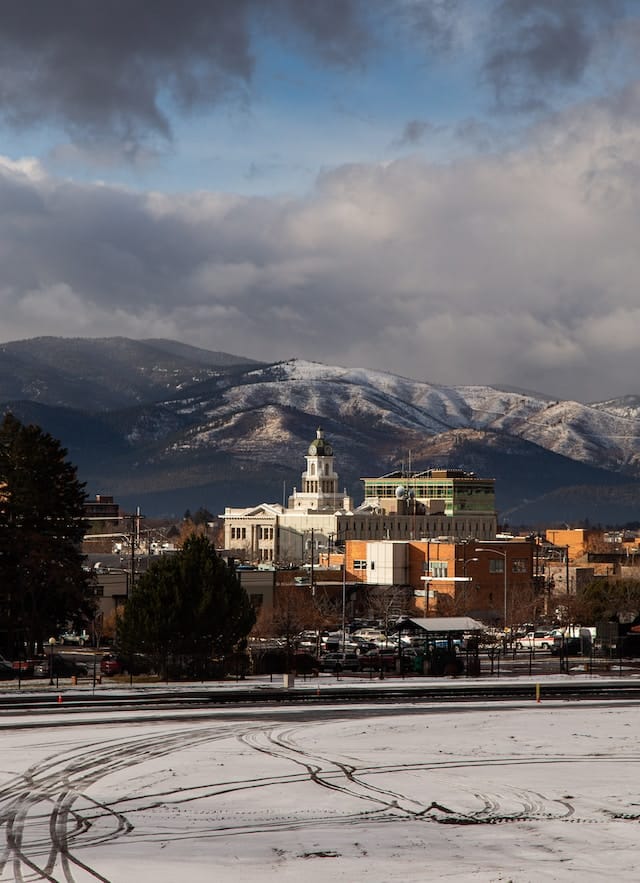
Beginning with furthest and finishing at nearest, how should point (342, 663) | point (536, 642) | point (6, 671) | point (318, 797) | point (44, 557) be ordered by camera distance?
point (536, 642) → point (44, 557) → point (342, 663) → point (6, 671) → point (318, 797)

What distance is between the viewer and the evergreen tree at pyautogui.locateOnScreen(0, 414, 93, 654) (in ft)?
316

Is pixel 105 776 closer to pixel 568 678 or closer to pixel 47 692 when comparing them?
pixel 47 692

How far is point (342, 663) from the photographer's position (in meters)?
93.3

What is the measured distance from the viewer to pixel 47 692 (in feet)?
236

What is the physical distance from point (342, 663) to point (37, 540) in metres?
21.4

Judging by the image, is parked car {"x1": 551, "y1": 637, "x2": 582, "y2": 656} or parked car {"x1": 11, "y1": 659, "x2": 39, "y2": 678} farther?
parked car {"x1": 551, "y1": 637, "x2": 582, "y2": 656}

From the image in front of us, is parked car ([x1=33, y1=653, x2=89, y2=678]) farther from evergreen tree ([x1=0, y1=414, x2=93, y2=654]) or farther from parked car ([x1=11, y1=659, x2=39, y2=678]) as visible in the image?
evergreen tree ([x1=0, y1=414, x2=93, y2=654])

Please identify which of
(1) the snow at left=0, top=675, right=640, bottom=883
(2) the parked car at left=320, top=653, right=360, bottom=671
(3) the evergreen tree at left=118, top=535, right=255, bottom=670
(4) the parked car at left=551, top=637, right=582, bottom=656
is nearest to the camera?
(1) the snow at left=0, top=675, right=640, bottom=883

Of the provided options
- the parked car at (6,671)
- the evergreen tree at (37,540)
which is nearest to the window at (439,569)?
the evergreen tree at (37,540)

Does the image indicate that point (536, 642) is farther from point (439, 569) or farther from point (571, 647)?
point (439, 569)

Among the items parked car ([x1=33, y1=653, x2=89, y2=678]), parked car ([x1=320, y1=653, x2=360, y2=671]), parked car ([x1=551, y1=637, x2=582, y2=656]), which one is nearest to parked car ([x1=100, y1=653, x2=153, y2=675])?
parked car ([x1=33, y1=653, x2=89, y2=678])

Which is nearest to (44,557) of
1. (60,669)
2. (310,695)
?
(60,669)

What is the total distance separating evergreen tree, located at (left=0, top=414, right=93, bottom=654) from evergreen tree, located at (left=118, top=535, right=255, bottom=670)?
14806 millimetres

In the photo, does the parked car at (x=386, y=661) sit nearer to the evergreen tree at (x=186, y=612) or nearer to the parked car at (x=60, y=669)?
the evergreen tree at (x=186, y=612)
